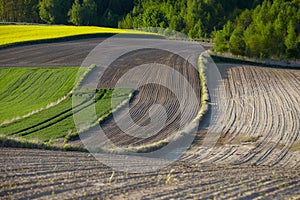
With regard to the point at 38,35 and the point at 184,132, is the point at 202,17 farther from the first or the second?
the point at 184,132

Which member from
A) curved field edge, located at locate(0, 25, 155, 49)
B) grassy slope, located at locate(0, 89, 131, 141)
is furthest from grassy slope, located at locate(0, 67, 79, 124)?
curved field edge, located at locate(0, 25, 155, 49)

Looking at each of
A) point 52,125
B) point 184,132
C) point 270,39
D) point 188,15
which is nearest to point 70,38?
point 188,15

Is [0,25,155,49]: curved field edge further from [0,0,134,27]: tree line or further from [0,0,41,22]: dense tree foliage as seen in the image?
[0,0,41,22]: dense tree foliage

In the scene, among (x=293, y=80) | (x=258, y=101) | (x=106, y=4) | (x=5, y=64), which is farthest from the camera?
(x=106, y=4)

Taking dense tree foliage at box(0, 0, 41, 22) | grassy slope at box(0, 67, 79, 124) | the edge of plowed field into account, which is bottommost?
grassy slope at box(0, 67, 79, 124)

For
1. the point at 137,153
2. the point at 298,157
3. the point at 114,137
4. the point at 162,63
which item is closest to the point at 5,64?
A: the point at 162,63

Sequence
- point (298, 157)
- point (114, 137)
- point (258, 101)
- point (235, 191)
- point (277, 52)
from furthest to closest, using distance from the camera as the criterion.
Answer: point (277, 52) < point (258, 101) < point (114, 137) < point (298, 157) < point (235, 191)

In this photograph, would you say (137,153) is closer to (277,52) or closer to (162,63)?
(162,63)
